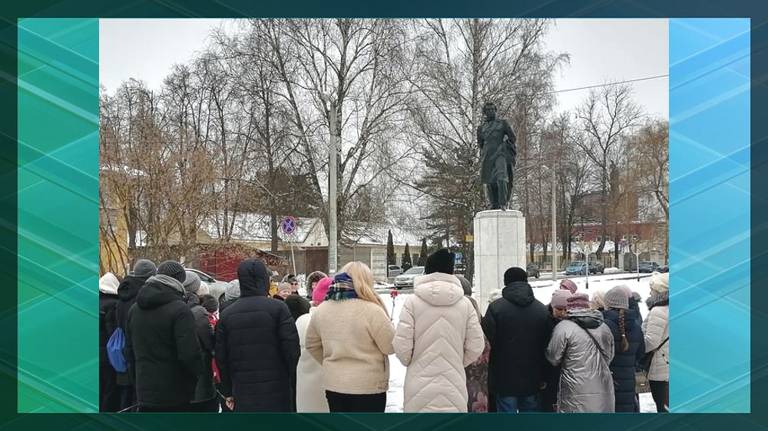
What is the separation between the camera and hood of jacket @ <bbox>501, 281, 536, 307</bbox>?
427cm

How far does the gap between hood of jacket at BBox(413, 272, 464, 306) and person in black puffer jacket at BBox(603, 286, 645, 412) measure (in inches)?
48.9

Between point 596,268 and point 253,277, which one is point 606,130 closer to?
point 596,268

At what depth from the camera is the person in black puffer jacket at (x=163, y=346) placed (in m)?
3.96

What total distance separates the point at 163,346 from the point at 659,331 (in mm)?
3645

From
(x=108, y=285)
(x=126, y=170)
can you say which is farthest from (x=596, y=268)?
(x=108, y=285)

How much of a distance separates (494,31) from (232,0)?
18.0 meters

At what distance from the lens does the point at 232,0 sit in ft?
12.1

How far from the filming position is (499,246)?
9125 millimetres

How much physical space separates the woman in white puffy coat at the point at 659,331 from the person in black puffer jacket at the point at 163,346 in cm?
337

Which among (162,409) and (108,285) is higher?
(108,285)

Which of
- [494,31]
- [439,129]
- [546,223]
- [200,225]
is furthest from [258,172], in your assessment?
[546,223]

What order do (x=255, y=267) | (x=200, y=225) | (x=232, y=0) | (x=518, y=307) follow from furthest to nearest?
(x=200, y=225) < (x=518, y=307) < (x=255, y=267) < (x=232, y=0)

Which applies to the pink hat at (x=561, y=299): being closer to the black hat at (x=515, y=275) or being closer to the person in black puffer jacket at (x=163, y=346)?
the black hat at (x=515, y=275)
